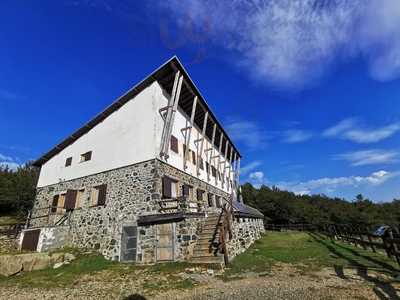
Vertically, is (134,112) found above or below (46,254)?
above

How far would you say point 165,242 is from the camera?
409 inches

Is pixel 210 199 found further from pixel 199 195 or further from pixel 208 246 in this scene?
pixel 208 246

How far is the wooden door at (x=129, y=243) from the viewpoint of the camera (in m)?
11.0

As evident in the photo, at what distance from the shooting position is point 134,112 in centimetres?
1491

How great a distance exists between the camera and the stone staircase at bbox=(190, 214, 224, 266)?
894 cm

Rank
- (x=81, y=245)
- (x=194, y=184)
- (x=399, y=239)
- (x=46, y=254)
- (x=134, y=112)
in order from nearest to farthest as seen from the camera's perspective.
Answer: (x=399, y=239), (x=46, y=254), (x=81, y=245), (x=134, y=112), (x=194, y=184)

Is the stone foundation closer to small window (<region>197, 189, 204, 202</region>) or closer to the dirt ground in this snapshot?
small window (<region>197, 189, 204, 202</region>)


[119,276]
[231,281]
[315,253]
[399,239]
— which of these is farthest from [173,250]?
[399,239]

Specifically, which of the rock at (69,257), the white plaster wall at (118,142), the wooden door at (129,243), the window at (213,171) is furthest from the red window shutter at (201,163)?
the rock at (69,257)

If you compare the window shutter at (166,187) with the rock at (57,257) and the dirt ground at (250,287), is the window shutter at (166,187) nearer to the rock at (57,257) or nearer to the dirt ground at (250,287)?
the dirt ground at (250,287)

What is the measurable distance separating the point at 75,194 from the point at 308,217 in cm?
4301

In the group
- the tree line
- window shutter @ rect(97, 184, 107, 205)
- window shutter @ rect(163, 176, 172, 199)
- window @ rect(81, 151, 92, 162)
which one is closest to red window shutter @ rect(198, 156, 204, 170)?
window shutter @ rect(163, 176, 172, 199)

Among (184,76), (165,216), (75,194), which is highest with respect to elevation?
(184,76)

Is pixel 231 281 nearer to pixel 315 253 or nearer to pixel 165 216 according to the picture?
pixel 165 216
